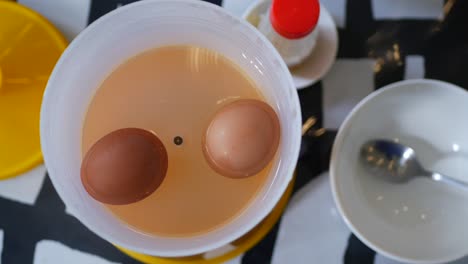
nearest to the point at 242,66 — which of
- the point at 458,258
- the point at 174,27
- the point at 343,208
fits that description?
the point at 174,27

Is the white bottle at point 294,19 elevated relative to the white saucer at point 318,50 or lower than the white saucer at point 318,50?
elevated

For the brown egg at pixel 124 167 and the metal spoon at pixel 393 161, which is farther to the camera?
the metal spoon at pixel 393 161

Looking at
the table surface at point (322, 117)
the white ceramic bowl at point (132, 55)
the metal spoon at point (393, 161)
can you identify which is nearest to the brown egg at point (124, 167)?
the white ceramic bowl at point (132, 55)

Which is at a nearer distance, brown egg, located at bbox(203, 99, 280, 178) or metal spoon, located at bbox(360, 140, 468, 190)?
brown egg, located at bbox(203, 99, 280, 178)

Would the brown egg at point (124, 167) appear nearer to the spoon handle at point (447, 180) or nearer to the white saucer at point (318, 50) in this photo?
the white saucer at point (318, 50)

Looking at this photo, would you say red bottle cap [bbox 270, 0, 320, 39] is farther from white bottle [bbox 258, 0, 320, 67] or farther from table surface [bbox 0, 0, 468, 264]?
table surface [bbox 0, 0, 468, 264]

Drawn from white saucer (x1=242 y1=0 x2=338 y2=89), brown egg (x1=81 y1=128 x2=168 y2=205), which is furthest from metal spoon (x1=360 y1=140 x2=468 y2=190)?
brown egg (x1=81 y1=128 x2=168 y2=205)

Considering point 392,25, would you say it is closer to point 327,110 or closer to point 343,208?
point 327,110

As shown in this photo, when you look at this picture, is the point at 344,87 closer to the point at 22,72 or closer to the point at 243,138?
the point at 243,138
